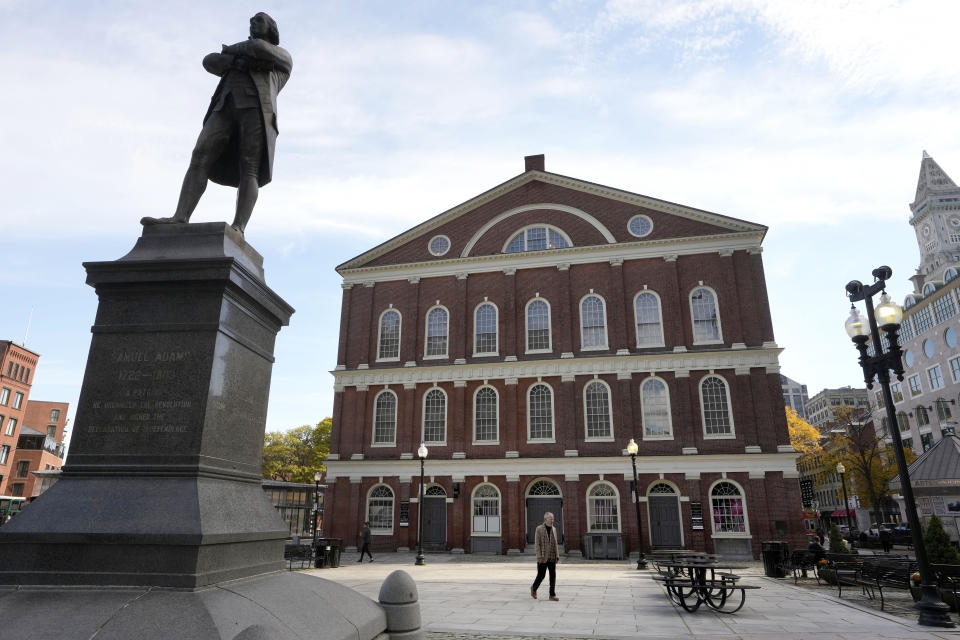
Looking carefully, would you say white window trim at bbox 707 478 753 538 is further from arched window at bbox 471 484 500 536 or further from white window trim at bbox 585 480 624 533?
arched window at bbox 471 484 500 536

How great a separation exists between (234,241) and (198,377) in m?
1.63

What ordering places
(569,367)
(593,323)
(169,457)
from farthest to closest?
(593,323)
(569,367)
(169,457)

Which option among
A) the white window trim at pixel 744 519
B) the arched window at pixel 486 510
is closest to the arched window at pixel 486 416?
the arched window at pixel 486 510

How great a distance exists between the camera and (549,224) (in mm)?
32500

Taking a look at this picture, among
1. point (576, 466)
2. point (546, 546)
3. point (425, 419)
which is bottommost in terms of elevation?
point (546, 546)

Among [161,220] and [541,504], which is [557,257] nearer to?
[541,504]

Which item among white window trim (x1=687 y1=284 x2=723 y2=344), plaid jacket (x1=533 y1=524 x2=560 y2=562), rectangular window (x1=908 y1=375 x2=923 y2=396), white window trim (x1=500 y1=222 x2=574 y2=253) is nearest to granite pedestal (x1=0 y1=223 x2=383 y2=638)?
plaid jacket (x1=533 y1=524 x2=560 y2=562)

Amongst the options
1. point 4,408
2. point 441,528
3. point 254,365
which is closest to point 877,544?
point 441,528

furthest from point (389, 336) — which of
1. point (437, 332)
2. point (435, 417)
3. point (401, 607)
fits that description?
point (401, 607)

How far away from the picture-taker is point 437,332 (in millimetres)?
32219

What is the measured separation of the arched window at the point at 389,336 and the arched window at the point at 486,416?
5.48m

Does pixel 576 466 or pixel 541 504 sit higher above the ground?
pixel 576 466

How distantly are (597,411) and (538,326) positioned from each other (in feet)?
18.2

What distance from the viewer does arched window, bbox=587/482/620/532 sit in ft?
88.1
